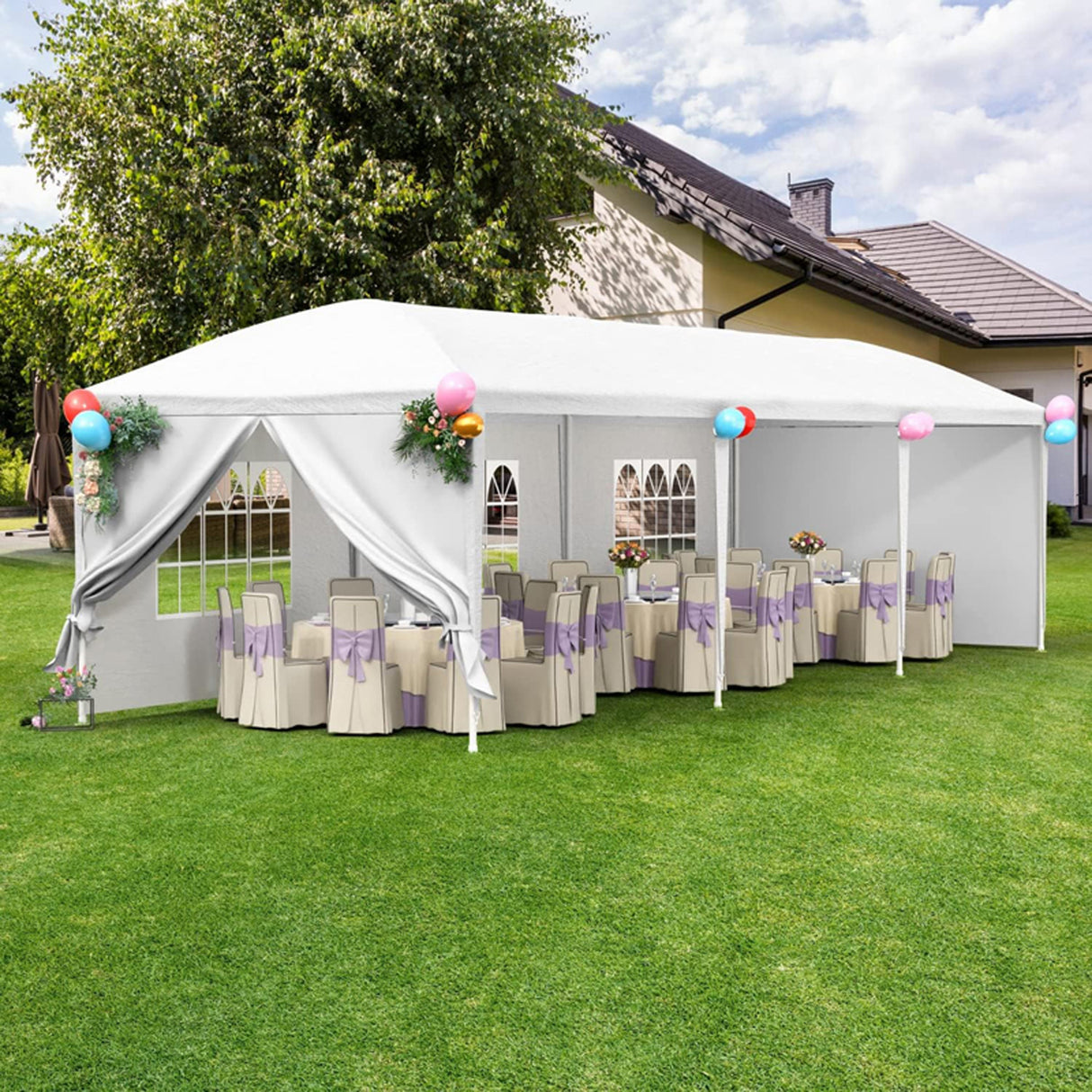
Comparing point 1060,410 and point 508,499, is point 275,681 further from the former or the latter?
point 1060,410

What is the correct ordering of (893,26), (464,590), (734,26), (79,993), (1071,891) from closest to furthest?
(79,993)
(1071,891)
(464,590)
(734,26)
(893,26)

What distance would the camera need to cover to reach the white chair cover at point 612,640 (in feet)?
32.0

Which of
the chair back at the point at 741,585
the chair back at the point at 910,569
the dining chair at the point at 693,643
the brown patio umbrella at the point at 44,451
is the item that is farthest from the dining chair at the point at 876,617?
the brown patio umbrella at the point at 44,451

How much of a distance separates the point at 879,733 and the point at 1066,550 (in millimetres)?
15172

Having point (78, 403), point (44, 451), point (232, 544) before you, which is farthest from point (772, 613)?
point (44, 451)

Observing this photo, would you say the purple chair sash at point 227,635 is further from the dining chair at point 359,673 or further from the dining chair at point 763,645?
the dining chair at point 763,645

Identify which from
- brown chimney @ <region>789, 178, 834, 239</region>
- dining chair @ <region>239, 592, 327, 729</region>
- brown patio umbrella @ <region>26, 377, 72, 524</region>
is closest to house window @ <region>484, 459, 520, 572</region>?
dining chair @ <region>239, 592, 327, 729</region>

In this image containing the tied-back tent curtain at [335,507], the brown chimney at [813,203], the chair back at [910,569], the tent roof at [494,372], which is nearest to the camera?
the tied-back tent curtain at [335,507]

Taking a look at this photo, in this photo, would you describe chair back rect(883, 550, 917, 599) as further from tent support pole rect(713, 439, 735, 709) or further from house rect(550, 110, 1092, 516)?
house rect(550, 110, 1092, 516)

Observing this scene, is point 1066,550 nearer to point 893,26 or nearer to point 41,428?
point 893,26

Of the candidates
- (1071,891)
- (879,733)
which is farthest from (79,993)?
(879,733)

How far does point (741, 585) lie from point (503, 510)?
105 inches

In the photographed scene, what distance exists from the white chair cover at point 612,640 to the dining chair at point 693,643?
1.10ft

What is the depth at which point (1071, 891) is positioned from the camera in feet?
17.6
